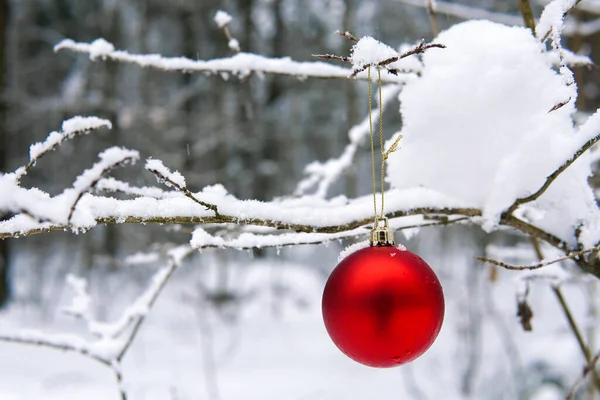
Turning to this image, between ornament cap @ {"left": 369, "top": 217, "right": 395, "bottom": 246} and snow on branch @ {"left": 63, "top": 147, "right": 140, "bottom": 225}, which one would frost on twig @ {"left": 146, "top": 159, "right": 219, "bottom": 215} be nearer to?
snow on branch @ {"left": 63, "top": 147, "right": 140, "bottom": 225}

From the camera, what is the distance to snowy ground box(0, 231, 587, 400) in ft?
12.1

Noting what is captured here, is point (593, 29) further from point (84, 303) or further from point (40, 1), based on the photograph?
point (40, 1)

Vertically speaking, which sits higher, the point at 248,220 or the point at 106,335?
the point at 248,220

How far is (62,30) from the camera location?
9094mm

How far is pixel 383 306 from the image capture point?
62 cm

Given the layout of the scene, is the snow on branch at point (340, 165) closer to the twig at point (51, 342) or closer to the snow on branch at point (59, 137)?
the twig at point (51, 342)

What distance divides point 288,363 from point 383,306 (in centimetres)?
452

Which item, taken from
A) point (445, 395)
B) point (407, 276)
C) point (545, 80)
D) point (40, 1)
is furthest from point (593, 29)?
point (40, 1)

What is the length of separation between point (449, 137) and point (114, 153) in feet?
1.94

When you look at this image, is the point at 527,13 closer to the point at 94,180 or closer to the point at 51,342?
the point at 94,180

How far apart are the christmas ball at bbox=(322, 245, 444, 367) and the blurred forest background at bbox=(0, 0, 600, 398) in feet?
12.0

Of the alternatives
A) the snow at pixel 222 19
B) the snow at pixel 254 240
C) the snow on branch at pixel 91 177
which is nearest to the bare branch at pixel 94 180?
the snow on branch at pixel 91 177

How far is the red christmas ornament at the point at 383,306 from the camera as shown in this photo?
63 centimetres

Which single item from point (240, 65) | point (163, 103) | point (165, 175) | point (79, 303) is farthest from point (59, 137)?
point (163, 103)
